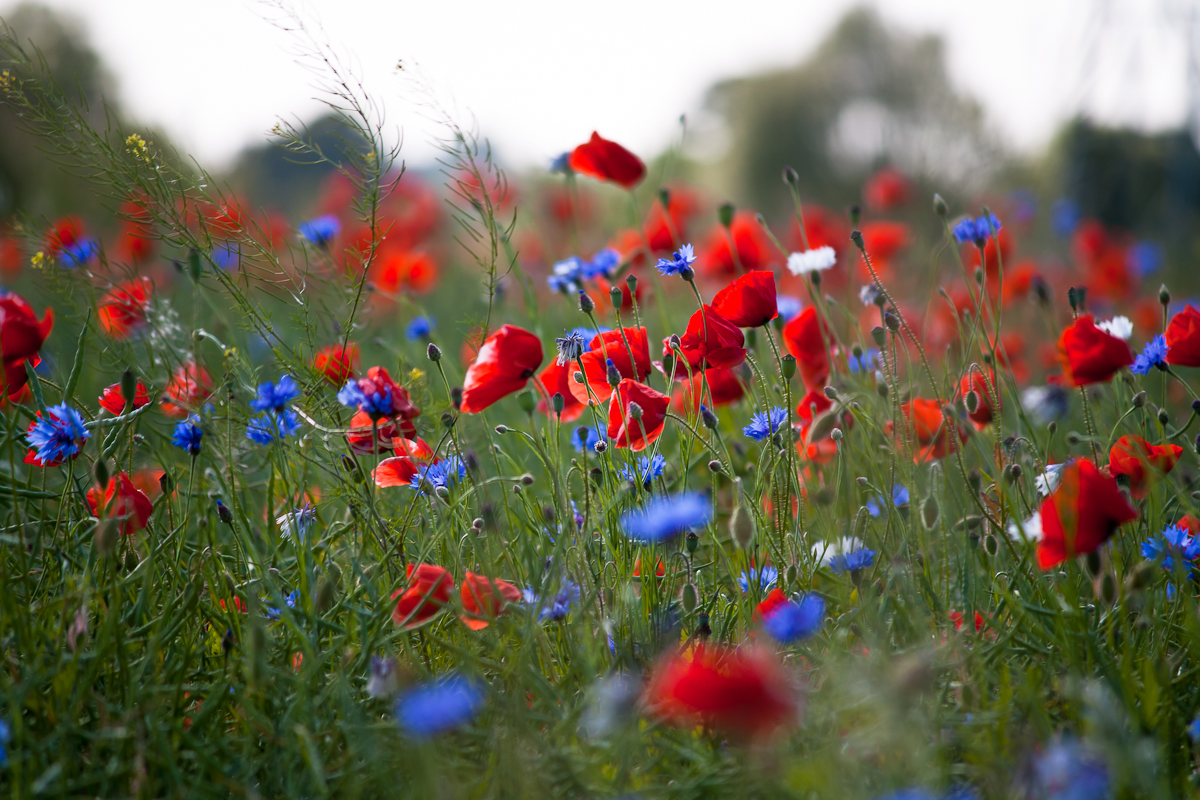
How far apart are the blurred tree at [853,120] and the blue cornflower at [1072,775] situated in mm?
6353

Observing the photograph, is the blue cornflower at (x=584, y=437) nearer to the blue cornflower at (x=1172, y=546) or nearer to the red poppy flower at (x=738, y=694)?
the red poppy flower at (x=738, y=694)

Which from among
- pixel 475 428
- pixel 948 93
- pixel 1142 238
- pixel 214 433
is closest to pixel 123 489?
pixel 214 433

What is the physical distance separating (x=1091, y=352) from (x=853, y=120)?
8.17 metres

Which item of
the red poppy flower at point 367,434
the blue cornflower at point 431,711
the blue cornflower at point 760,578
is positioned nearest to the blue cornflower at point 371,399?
the red poppy flower at point 367,434

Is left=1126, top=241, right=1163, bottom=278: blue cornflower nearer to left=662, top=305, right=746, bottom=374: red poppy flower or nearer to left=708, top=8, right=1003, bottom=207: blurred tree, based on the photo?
left=708, top=8, right=1003, bottom=207: blurred tree

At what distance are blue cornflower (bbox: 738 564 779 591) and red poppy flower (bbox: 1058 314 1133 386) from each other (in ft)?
1.91

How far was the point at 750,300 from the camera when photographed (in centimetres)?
121

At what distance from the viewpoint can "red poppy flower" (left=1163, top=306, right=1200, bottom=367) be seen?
1.28 metres

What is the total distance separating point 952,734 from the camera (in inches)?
37.6

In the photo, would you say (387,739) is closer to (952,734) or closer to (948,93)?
(952,734)

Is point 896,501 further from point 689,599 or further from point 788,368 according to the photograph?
point 689,599

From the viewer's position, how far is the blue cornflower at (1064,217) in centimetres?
578

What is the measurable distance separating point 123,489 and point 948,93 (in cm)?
777

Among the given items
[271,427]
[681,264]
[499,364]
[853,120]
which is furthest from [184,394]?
[853,120]
